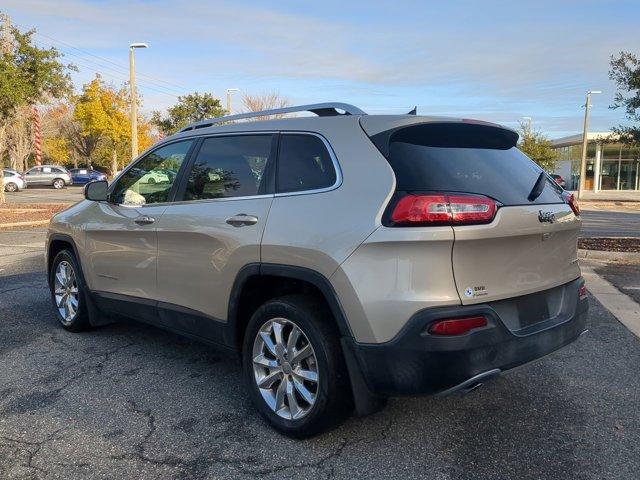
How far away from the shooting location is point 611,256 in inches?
369

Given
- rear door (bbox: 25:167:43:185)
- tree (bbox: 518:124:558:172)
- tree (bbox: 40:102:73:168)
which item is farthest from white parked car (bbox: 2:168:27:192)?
tree (bbox: 518:124:558:172)

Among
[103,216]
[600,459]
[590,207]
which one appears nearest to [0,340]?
[103,216]

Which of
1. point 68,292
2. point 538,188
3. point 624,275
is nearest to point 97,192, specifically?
point 68,292

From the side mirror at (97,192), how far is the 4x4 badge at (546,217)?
132 inches

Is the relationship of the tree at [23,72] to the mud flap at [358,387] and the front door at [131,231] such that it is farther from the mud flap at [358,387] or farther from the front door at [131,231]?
the mud flap at [358,387]

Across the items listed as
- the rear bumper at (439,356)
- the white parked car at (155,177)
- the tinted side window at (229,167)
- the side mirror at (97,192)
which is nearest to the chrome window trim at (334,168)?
the tinted side window at (229,167)

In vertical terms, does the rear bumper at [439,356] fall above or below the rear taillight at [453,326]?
below

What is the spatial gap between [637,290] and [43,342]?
6.60 metres


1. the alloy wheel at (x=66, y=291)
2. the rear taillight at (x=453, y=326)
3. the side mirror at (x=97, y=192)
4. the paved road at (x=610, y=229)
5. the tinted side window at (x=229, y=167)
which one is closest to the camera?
the rear taillight at (x=453, y=326)

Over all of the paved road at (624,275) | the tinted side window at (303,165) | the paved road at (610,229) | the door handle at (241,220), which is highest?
the tinted side window at (303,165)

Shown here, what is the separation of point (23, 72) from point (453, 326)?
57.7ft

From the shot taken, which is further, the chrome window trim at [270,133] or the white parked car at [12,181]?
the white parked car at [12,181]

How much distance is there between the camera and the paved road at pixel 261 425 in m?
2.94

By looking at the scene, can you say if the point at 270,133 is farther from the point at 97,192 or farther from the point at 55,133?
the point at 55,133
